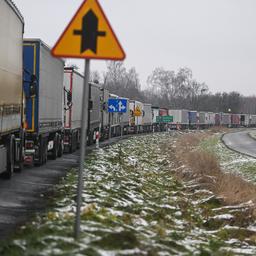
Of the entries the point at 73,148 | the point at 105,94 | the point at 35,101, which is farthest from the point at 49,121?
the point at 105,94

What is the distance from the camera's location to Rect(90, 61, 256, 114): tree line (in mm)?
146375

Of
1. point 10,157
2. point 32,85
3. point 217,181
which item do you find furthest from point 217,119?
point 10,157

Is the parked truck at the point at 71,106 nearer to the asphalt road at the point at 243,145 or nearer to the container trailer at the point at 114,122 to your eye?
the asphalt road at the point at 243,145

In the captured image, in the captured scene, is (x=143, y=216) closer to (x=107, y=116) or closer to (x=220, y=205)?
(x=220, y=205)

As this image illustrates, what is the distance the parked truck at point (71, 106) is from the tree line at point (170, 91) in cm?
10479

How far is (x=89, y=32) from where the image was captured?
6332 mm

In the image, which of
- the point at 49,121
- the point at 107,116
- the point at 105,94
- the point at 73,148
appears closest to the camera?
the point at 49,121

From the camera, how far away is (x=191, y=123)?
101 metres

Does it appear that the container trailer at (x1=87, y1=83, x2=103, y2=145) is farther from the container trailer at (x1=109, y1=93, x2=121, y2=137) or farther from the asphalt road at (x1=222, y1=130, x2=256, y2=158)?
the asphalt road at (x1=222, y1=130, x2=256, y2=158)

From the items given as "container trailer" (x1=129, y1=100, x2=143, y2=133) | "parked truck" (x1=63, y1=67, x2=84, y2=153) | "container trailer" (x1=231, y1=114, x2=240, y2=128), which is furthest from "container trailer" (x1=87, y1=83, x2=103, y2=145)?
"container trailer" (x1=231, y1=114, x2=240, y2=128)

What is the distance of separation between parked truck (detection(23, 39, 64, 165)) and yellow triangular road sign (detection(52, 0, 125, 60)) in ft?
31.2

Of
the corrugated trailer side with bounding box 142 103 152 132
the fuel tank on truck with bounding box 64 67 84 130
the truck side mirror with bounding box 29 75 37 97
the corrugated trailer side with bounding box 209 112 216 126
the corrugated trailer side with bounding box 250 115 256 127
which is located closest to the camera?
the truck side mirror with bounding box 29 75 37 97

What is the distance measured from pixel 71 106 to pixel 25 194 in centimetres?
1371

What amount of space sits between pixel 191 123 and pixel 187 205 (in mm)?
89504
